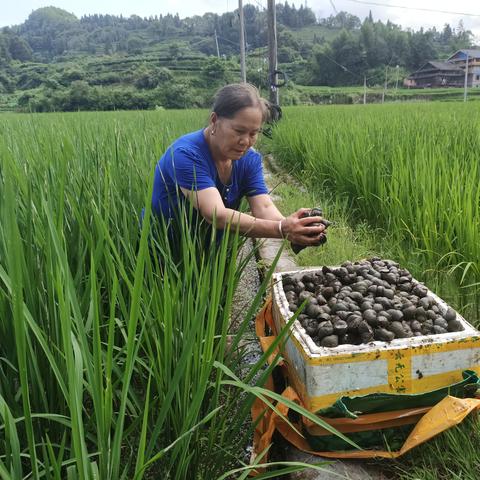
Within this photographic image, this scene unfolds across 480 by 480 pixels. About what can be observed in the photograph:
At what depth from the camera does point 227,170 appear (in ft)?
6.26

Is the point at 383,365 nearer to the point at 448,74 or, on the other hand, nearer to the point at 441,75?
the point at 441,75

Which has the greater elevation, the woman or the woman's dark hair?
the woman's dark hair

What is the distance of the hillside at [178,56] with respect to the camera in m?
24.6

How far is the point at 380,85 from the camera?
43062 mm

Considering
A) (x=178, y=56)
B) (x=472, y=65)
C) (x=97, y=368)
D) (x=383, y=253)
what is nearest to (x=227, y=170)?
(x=383, y=253)

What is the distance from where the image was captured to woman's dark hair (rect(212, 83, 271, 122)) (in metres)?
1.63

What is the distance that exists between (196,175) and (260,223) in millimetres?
308

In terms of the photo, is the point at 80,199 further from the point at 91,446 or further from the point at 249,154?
the point at 249,154

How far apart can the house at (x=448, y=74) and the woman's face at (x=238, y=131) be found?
152 ft

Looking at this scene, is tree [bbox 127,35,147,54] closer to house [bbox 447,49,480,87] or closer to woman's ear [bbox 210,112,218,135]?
house [bbox 447,49,480,87]

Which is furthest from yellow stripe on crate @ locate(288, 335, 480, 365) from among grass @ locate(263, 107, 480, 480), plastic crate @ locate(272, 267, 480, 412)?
grass @ locate(263, 107, 480, 480)

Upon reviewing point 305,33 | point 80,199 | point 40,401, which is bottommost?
point 40,401

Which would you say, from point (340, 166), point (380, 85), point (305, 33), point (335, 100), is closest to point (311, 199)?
point (340, 166)

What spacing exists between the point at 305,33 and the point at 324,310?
82.7 meters
